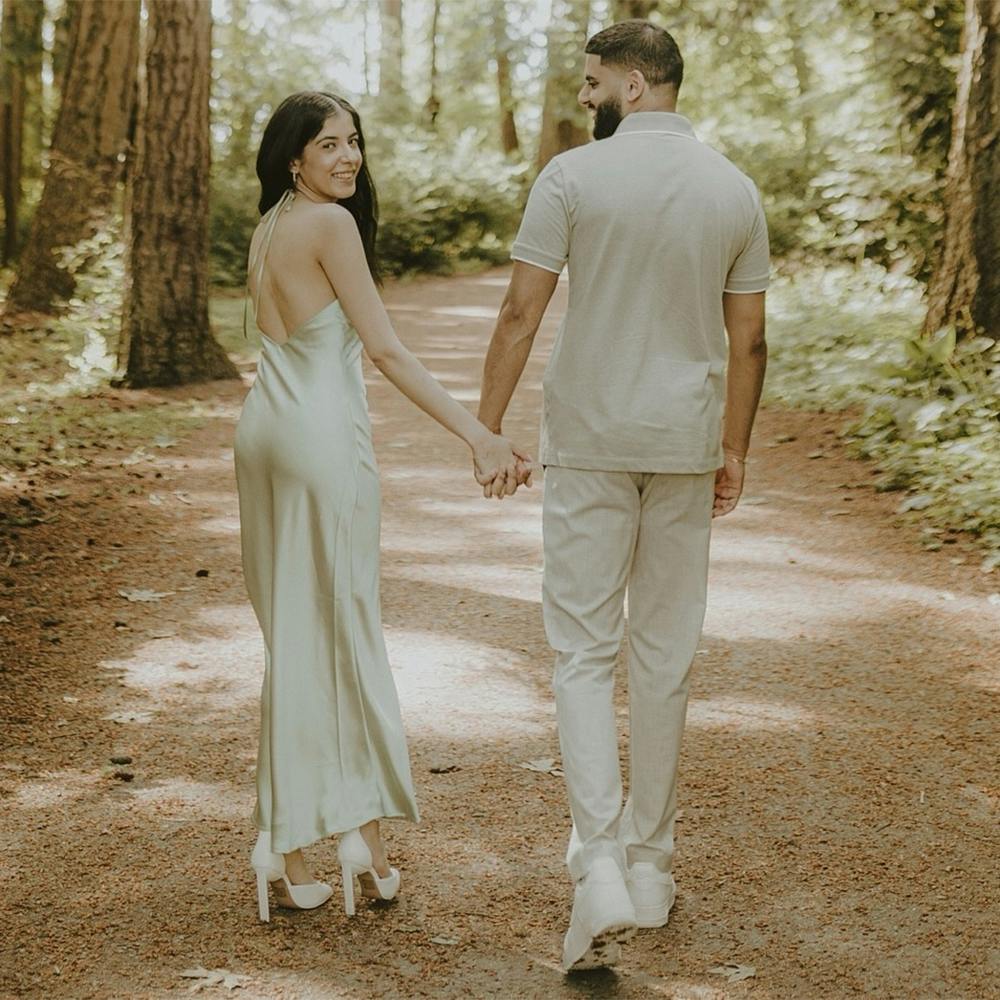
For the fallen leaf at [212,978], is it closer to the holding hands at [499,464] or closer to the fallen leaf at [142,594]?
the holding hands at [499,464]

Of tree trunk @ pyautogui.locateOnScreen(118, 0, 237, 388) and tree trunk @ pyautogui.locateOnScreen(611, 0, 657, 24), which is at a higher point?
tree trunk @ pyautogui.locateOnScreen(611, 0, 657, 24)

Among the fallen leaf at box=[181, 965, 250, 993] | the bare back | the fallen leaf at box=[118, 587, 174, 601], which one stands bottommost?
the fallen leaf at box=[118, 587, 174, 601]

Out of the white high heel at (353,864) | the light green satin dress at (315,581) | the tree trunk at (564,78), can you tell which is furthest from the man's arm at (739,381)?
the tree trunk at (564,78)

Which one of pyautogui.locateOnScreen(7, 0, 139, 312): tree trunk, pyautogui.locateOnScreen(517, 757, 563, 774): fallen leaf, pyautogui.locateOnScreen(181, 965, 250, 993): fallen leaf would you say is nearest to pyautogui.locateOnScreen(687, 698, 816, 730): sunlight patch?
pyautogui.locateOnScreen(517, 757, 563, 774): fallen leaf

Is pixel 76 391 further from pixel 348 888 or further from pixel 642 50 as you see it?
pixel 642 50

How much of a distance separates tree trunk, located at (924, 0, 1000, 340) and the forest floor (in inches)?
75.9

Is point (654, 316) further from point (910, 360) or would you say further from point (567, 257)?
point (910, 360)

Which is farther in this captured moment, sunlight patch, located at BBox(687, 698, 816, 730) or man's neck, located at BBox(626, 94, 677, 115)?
sunlight patch, located at BBox(687, 698, 816, 730)

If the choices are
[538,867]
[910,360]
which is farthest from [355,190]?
[910,360]

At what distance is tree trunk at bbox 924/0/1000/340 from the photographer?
980cm

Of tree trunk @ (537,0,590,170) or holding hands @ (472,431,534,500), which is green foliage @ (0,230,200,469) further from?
tree trunk @ (537,0,590,170)

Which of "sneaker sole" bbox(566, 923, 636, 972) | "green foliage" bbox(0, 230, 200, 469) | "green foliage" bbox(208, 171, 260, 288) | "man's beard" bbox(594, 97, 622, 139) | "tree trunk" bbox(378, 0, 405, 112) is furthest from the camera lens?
"tree trunk" bbox(378, 0, 405, 112)

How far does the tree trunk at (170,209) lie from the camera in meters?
12.2

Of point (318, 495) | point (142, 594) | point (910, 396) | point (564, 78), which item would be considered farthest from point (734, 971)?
point (564, 78)
